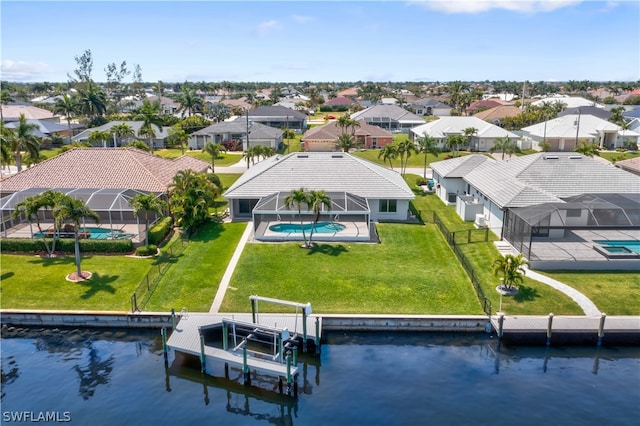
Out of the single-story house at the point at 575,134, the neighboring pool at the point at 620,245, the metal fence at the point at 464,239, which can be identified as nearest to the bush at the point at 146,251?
the metal fence at the point at 464,239

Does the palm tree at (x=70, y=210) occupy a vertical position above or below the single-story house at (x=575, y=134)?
below

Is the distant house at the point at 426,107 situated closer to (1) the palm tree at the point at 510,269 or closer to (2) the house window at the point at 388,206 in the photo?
(2) the house window at the point at 388,206

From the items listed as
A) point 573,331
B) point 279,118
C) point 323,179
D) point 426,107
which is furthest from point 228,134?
point 426,107

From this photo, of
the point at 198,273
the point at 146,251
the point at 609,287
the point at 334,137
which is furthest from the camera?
the point at 334,137

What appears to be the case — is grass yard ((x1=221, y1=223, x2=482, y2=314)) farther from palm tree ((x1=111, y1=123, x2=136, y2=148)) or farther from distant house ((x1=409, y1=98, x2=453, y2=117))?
distant house ((x1=409, y1=98, x2=453, y2=117))

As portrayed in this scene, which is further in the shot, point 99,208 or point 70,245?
point 99,208

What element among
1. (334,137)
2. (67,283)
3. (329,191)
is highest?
(334,137)

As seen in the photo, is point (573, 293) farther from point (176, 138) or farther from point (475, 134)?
point (176, 138)
